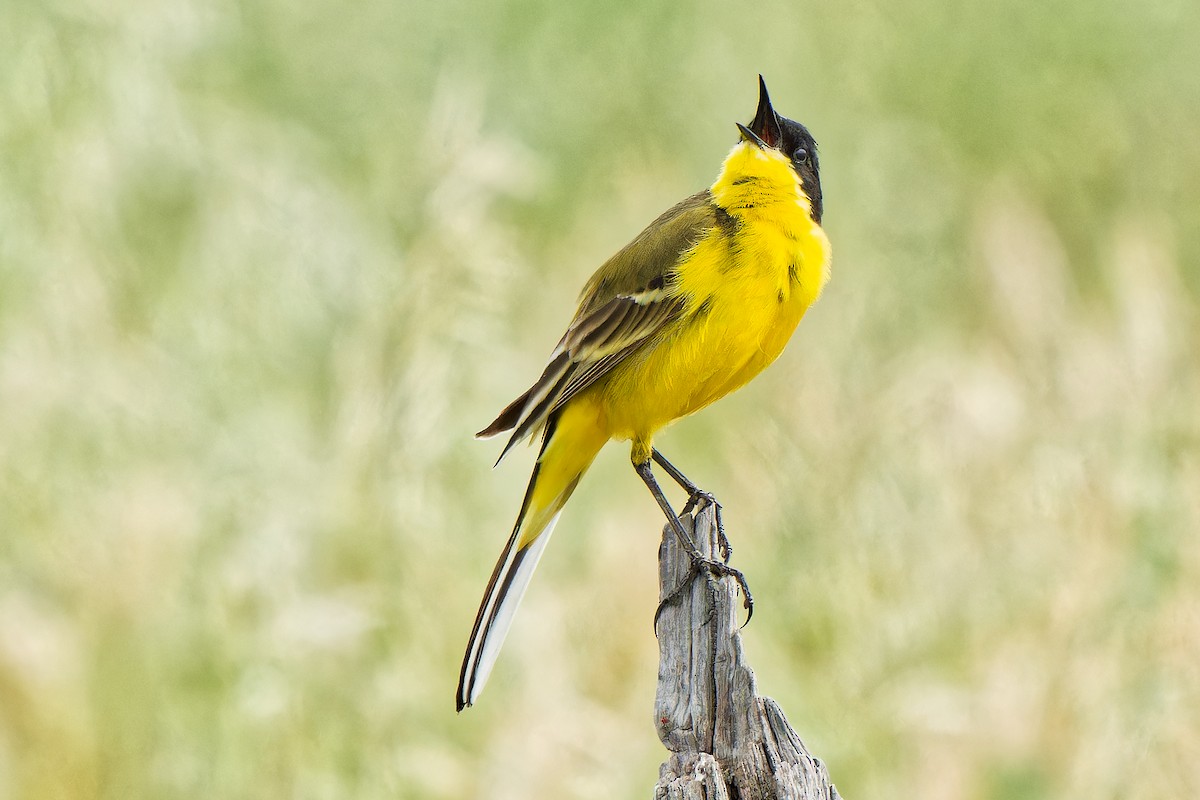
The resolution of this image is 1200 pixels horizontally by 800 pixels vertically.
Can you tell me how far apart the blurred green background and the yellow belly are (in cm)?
17

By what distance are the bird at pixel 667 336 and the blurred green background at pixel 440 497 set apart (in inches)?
7.8

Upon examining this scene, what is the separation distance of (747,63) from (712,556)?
14.0 feet

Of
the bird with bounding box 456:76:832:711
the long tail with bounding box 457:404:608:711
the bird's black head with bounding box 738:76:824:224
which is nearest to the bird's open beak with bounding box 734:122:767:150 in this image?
the bird with bounding box 456:76:832:711

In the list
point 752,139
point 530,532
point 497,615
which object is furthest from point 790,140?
point 497,615

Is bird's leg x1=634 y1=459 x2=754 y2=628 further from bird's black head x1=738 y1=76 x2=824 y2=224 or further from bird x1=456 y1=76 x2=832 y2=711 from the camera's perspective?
bird's black head x1=738 y1=76 x2=824 y2=224

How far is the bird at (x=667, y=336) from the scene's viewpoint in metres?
3.88

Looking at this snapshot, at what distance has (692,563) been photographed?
3.42 meters

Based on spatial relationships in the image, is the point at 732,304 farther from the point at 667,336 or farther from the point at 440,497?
the point at 440,497

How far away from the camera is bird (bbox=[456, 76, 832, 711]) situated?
153 inches

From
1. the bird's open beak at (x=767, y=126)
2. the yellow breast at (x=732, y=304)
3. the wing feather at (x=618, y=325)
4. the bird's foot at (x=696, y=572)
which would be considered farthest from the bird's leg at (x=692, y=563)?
the bird's open beak at (x=767, y=126)

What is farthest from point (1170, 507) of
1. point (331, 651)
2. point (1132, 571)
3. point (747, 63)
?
point (747, 63)

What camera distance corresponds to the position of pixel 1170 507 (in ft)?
11.9

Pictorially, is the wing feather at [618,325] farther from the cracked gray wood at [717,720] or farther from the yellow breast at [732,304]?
the cracked gray wood at [717,720]

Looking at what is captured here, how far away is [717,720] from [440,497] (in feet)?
5.16
